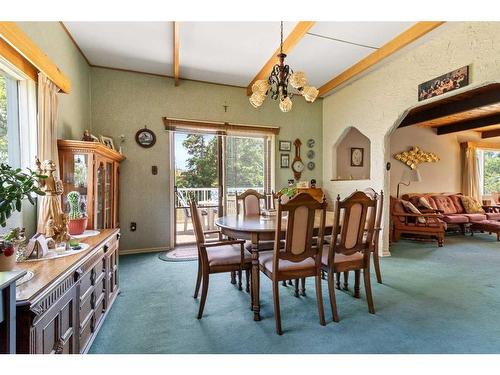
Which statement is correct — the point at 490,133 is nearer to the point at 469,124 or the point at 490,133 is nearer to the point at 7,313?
the point at 469,124

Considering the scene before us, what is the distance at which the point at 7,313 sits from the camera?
83cm

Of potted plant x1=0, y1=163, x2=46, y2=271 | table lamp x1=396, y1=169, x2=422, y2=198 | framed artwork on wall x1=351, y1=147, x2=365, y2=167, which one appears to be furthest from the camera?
table lamp x1=396, y1=169, x2=422, y2=198

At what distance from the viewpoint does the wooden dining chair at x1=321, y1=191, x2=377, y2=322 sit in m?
2.04

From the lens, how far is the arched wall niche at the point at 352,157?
5.35 m

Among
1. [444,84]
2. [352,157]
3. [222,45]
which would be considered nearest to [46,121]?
[222,45]

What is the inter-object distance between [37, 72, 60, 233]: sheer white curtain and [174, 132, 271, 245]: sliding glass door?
2.08m

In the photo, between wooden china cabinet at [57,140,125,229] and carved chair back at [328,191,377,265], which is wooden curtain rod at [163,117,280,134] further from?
carved chair back at [328,191,377,265]

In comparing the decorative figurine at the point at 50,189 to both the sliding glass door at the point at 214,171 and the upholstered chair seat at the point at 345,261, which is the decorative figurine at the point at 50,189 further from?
the sliding glass door at the point at 214,171

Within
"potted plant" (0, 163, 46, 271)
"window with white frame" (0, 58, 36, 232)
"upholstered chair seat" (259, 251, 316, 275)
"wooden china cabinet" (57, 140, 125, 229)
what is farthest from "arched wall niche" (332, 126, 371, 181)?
"potted plant" (0, 163, 46, 271)

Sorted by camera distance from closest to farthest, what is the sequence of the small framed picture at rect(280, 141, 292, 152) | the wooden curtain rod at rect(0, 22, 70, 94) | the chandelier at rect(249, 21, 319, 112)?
1. the wooden curtain rod at rect(0, 22, 70, 94)
2. the chandelier at rect(249, 21, 319, 112)
3. the small framed picture at rect(280, 141, 292, 152)

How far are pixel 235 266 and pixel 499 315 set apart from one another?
7.42 feet

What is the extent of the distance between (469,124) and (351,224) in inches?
226

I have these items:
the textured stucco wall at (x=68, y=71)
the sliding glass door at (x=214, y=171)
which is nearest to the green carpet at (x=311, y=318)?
the sliding glass door at (x=214, y=171)
